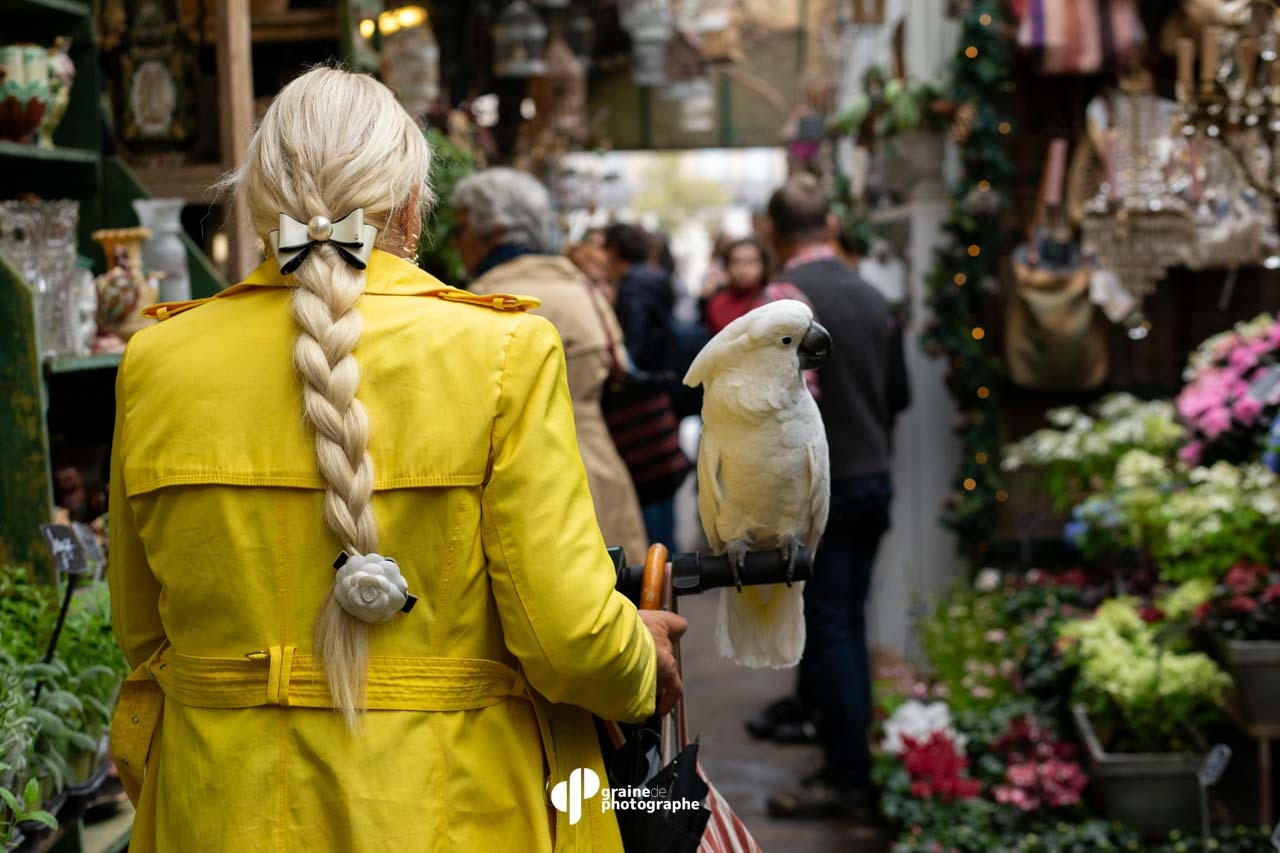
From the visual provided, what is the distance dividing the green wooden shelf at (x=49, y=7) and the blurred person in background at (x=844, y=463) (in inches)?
76.6

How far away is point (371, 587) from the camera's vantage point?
4.75 ft

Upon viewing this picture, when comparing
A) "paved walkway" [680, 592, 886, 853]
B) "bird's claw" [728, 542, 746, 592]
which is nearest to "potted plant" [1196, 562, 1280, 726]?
"paved walkway" [680, 592, 886, 853]

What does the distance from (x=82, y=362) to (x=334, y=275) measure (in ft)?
4.34

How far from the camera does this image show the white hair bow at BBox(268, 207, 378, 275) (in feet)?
4.87

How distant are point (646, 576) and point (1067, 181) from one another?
434 cm

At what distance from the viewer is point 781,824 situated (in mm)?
4465

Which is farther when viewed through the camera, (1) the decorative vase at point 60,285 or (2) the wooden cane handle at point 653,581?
(1) the decorative vase at point 60,285

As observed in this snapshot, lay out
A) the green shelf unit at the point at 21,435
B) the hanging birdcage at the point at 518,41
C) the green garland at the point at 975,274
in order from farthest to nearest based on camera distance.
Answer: the hanging birdcage at the point at 518,41 < the green garland at the point at 975,274 < the green shelf unit at the point at 21,435

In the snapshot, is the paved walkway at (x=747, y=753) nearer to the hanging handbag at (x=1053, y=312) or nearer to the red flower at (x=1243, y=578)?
the red flower at (x=1243, y=578)

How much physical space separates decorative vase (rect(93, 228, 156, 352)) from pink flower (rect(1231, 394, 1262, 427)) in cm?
281

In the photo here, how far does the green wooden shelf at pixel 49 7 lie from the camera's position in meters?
2.85

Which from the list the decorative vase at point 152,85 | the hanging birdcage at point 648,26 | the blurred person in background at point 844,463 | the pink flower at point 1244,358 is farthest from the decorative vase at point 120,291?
the hanging birdcage at point 648,26

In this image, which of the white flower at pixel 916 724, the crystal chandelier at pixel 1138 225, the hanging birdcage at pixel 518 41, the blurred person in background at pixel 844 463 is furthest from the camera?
the hanging birdcage at pixel 518 41

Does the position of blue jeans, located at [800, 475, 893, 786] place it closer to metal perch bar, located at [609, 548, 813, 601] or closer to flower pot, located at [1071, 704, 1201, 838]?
flower pot, located at [1071, 704, 1201, 838]
